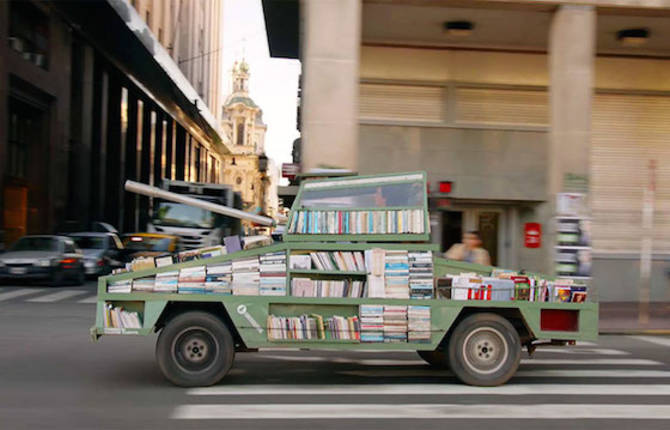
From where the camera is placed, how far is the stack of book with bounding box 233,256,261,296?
Answer: 775 centimetres

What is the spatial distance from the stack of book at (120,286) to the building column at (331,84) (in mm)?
7877

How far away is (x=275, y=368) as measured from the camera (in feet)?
30.3

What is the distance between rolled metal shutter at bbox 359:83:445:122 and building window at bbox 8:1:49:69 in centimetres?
2048

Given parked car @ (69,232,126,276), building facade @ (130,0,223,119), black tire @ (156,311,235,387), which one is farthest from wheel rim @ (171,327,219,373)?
building facade @ (130,0,223,119)

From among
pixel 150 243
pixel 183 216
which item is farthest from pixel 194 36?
pixel 150 243

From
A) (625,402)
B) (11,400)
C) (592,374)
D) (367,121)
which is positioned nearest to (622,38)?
(367,121)

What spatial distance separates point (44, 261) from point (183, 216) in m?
6.47

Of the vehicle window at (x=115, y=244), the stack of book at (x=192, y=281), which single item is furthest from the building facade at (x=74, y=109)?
the stack of book at (x=192, y=281)

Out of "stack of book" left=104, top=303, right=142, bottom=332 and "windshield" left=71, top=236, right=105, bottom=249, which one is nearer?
"stack of book" left=104, top=303, right=142, bottom=332

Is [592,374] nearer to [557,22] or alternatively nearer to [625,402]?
[625,402]

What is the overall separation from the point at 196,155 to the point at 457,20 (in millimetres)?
70751

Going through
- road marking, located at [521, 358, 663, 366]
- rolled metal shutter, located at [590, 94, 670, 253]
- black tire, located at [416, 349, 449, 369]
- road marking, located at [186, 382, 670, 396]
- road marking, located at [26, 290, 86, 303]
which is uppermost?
rolled metal shutter, located at [590, 94, 670, 253]

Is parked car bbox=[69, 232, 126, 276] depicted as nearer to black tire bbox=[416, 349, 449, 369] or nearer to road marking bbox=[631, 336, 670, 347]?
road marking bbox=[631, 336, 670, 347]

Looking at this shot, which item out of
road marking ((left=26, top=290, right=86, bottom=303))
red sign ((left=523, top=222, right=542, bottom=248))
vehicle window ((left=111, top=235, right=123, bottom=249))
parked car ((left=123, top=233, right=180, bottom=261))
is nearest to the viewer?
red sign ((left=523, top=222, right=542, bottom=248))
